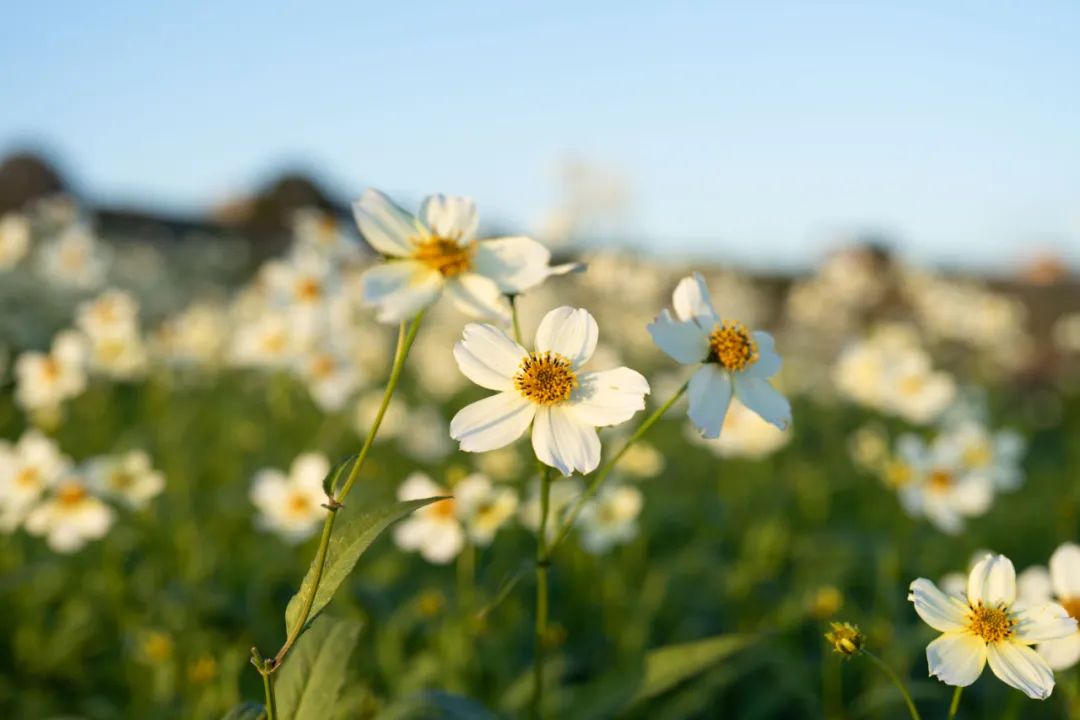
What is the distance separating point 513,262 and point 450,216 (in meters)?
0.11

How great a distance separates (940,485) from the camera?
2.60 meters

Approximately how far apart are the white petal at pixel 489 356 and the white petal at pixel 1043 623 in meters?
0.76

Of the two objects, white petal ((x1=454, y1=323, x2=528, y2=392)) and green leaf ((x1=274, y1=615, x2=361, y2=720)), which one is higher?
white petal ((x1=454, y1=323, x2=528, y2=392))

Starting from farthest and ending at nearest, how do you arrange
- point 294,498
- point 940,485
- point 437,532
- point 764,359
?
1. point 294,498
2. point 940,485
3. point 437,532
4. point 764,359

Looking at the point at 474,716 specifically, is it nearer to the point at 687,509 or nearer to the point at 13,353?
the point at 687,509

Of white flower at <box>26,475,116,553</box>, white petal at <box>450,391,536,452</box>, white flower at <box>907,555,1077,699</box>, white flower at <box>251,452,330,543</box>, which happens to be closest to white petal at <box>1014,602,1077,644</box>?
white flower at <box>907,555,1077,699</box>

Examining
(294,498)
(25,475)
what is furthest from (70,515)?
(294,498)

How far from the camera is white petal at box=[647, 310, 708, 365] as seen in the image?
4.02ft

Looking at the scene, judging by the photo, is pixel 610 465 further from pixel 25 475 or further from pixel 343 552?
pixel 25 475

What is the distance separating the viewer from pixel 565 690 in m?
2.41

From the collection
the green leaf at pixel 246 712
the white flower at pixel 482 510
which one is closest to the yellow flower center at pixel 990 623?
the green leaf at pixel 246 712

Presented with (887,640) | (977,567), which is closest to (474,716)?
(977,567)

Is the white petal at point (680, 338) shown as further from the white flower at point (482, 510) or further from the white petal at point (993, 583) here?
the white flower at point (482, 510)

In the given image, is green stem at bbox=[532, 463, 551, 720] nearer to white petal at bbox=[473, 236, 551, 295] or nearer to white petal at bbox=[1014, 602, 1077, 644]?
white petal at bbox=[473, 236, 551, 295]
